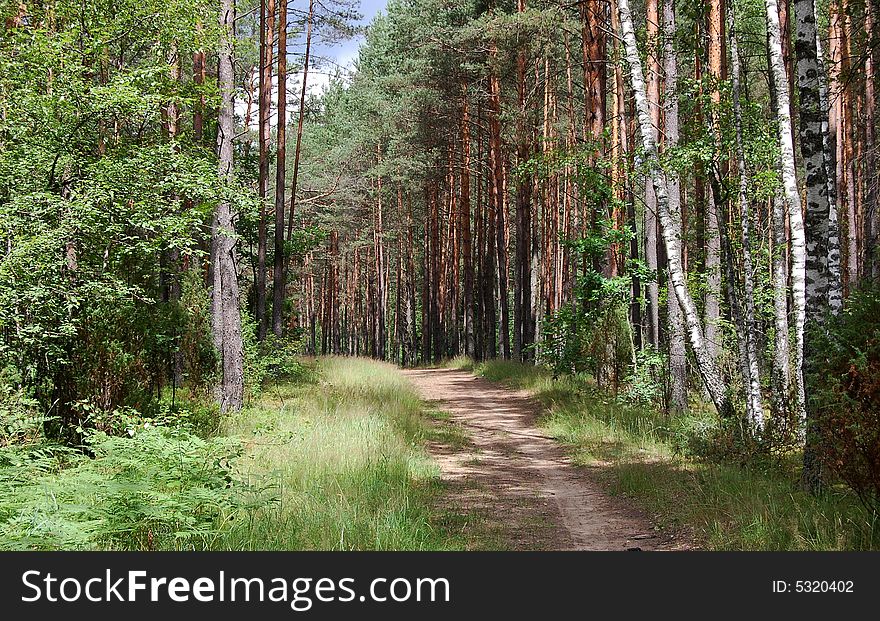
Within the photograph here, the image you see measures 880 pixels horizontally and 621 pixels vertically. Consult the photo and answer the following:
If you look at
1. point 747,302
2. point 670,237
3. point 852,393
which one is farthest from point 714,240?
point 852,393

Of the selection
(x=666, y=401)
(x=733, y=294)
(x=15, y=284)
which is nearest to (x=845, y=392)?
(x=733, y=294)

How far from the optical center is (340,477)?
6965 millimetres

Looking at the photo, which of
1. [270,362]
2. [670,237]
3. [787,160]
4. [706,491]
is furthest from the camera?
[270,362]

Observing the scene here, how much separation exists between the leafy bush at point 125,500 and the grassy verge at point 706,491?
159 inches

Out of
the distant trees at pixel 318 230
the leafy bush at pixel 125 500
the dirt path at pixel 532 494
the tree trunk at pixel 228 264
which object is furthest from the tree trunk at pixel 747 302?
the tree trunk at pixel 228 264

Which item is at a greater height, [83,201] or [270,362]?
[83,201]

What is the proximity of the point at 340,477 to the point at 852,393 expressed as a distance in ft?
15.2

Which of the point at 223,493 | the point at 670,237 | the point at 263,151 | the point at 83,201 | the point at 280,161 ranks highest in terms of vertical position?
the point at 263,151

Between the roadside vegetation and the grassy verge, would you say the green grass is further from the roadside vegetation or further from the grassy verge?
the grassy verge

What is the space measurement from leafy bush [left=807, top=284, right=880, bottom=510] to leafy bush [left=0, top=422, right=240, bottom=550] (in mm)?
4579

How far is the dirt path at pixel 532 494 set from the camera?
6086 mm

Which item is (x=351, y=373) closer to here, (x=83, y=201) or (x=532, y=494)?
(x=83, y=201)

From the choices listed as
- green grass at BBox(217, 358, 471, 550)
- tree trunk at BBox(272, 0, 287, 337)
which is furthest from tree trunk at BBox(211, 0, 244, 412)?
tree trunk at BBox(272, 0, 287, 337)
